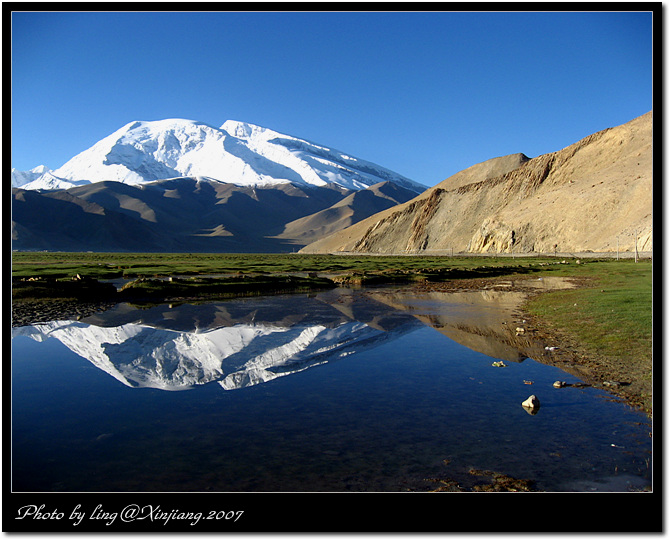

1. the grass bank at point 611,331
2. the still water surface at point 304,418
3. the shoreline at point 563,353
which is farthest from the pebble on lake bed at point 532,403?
the grass bank at point 611,331

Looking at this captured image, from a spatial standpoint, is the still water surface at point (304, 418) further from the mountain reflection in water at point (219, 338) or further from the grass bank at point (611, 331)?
the grass bank at point (611, 331)

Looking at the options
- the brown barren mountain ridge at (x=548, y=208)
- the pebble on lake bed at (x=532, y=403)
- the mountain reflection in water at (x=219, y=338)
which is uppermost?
the brown barren mountain ridge at (x=548, y=208)

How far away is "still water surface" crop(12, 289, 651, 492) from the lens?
699cm

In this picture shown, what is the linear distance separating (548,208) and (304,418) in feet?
392

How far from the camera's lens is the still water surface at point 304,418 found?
699 cm

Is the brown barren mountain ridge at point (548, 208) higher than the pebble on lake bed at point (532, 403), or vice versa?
the brown barren mountain ridge at point (548, 208)

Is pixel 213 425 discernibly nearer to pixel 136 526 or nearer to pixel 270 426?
pixel 270 426

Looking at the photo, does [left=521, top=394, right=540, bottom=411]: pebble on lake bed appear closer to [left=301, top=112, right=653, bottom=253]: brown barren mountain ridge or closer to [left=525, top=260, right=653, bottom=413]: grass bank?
[left=525, top=260, right=653, bottom=413]: grass bank

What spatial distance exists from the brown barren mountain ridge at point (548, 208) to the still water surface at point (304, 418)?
81793 mm

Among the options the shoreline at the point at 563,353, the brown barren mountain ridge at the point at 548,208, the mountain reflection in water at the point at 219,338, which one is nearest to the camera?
the shoreline at the point at 563,353

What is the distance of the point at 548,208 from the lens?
117 m

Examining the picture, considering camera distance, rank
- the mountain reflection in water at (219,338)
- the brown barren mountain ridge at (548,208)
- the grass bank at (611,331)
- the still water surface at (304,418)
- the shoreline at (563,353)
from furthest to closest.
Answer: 1. the brown barren mountain ridge at (548,208)
2. the mountain reflection in water at (219,338)
3. the grass bank at (611,331)
4. the shoreline at (563,353)
5. the still water surface at (304,418)

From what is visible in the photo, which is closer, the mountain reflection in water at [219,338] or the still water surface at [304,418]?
the still water surface at [304,418]

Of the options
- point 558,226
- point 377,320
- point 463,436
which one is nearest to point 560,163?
point 558,226
